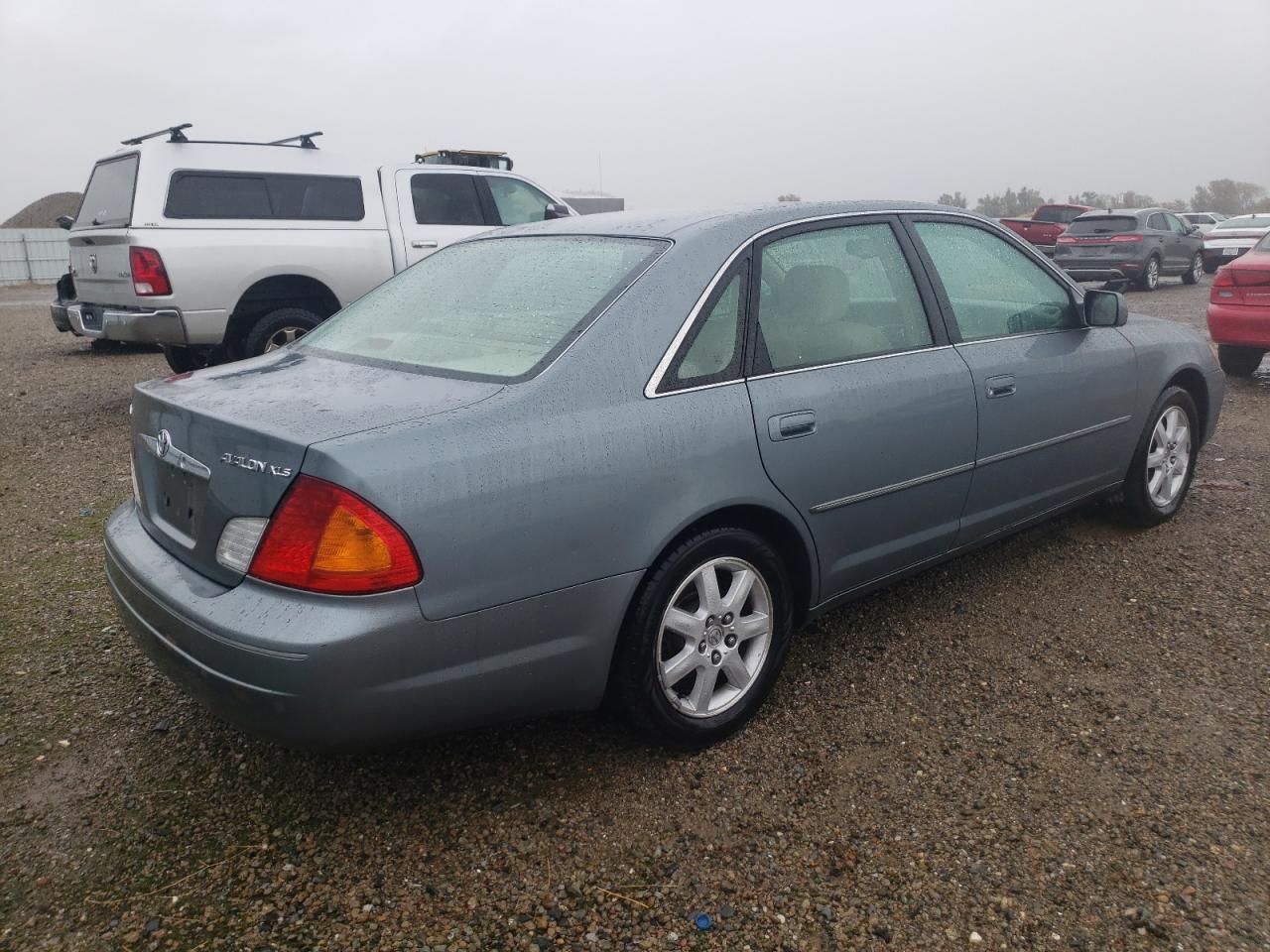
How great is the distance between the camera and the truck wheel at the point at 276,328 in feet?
24.5

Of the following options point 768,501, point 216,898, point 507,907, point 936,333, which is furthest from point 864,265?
point 216,898

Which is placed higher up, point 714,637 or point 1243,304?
point 1243,304

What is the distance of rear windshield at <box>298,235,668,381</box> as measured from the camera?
2.64 metres

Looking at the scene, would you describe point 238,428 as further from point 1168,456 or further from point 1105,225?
point 1105,225

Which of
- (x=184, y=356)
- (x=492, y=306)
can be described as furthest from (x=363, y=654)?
(x=184, y=356)

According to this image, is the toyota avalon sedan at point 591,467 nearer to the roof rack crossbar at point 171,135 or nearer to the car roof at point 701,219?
the car roof at point 701,219

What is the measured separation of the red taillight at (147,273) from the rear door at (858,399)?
5.60 meters

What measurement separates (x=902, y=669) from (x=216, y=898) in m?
2.16

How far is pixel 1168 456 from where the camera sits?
4.49m

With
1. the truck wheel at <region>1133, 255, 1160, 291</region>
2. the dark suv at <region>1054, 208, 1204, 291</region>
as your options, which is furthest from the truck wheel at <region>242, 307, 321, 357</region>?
the truck wheel at <region>1133, 255, 1160, 291</region>

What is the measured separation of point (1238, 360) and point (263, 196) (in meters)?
8.30

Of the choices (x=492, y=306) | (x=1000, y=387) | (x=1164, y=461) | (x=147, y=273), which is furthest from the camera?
(x=147, y=273)

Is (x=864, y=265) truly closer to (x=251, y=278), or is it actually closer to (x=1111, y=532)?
(x=1111, y=532)

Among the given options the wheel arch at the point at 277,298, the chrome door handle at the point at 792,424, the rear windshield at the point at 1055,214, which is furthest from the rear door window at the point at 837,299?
the rear windshield at the point at 1055,214
